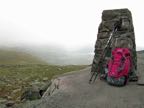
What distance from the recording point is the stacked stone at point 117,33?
20.8 meters

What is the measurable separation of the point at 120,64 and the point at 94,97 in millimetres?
2739

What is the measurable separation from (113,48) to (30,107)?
6.79 metres

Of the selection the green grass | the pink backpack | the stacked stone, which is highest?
the stacked stone

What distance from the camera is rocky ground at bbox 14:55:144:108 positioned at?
54.6 feet

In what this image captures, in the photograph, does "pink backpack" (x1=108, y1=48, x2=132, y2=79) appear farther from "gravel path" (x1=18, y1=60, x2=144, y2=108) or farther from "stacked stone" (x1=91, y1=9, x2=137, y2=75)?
"stacked stone" (x1=91, y1=9, x2=137, y2=75)

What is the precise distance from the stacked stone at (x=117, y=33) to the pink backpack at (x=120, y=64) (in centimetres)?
106

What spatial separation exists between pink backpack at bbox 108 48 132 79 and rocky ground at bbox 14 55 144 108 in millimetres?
780

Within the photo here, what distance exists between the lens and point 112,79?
62.0 feet

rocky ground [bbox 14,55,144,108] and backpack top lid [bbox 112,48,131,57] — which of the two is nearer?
rocky ground [bbox 14,55,144,108]

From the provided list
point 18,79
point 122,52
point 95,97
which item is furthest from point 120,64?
point 18,79

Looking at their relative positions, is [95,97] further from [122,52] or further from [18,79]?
[18,79]

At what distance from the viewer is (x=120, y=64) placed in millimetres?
19016

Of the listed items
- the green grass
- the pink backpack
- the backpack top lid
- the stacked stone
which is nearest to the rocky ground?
the pink backpack

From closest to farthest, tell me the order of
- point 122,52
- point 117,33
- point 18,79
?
point 122,52
point 117,33
point 18,79
